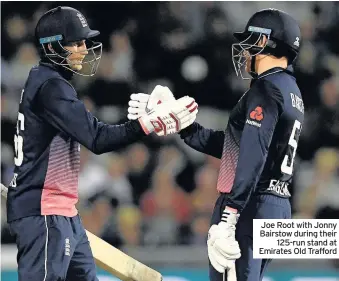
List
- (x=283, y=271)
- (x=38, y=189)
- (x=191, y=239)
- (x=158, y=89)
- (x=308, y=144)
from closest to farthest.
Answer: (x=38, y=189)
(x=158, y=89)
(x=283, y=271)
(x=191, y=239)
(x=308, y=144)

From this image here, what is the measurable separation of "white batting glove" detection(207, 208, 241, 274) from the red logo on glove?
508 millimetres

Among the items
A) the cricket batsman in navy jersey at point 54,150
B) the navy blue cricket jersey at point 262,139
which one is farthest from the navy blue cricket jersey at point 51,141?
the navy blue cricket jersey at point 262,139

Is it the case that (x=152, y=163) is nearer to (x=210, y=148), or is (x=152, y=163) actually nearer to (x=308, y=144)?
(x=308, y=144)

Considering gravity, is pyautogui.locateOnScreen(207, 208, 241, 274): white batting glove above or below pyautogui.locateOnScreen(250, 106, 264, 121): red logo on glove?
below

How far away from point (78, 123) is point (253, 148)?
3.08 ft

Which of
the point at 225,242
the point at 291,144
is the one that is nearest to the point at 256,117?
the point at 291,144

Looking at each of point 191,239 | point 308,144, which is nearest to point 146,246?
point 191,239

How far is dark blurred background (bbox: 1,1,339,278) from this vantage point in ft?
27.5

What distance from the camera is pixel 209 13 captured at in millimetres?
9539

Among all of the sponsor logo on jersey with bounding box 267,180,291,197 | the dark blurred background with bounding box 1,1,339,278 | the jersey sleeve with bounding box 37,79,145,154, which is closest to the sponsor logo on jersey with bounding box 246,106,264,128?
the sponsor logo on jersey with bounding box 267,180,291,197

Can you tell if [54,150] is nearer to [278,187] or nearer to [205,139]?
[205,139]

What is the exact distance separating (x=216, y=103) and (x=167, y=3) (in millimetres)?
1218

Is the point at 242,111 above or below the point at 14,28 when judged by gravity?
below

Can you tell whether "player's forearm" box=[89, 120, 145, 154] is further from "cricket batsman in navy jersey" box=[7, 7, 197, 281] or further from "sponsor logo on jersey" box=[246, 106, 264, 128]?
"sponsor logo on jersey" box=[246, 106, 264, 128]
